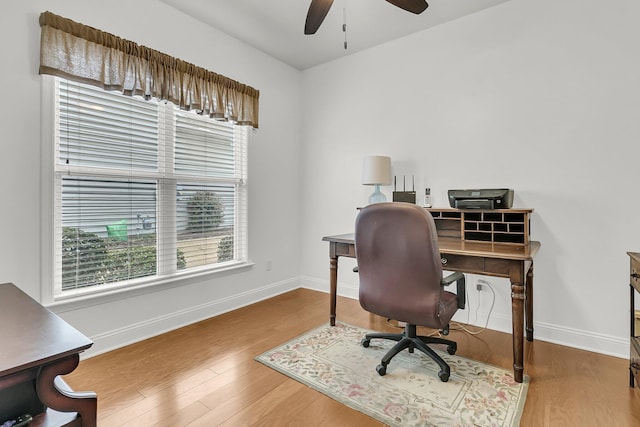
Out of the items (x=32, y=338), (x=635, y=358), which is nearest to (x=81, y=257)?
(x=32, y=338)

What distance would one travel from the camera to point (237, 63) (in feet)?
10.5

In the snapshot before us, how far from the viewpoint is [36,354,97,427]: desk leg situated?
845 millimetres

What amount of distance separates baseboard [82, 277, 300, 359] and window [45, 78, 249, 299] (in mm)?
333

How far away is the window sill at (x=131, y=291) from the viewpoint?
2.09m

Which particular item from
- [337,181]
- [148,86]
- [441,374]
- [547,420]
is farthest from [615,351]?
[148,86]

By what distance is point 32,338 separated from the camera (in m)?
0.96

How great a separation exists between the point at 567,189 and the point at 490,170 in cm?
55

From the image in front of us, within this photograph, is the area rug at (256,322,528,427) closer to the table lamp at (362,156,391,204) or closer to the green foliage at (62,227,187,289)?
the green foliage at (62,227,187,289)

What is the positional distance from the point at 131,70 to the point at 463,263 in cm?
271

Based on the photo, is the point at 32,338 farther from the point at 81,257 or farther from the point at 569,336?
the point at 569,336

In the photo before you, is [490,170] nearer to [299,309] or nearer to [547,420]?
[547,420]

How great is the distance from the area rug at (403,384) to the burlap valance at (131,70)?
2.15 meters

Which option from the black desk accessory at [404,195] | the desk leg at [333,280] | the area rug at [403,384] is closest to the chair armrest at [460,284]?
the area rug at [403,384]

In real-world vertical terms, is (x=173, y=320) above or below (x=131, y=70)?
below
